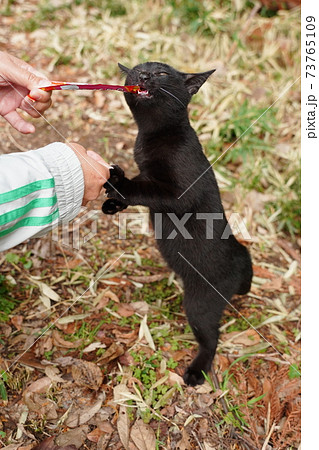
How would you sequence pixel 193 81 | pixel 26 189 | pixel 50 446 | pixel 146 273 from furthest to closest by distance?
pixel 146 273 → pixel 193 81 → pixel 50 446 → pixel 26 189

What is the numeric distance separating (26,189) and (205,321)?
4.01ft

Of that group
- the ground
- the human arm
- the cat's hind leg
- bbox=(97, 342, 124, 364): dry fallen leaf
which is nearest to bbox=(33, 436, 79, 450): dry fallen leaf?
the ground

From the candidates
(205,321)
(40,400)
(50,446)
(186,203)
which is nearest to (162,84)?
(186,203)

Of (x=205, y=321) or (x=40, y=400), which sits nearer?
(x=40, y=400)

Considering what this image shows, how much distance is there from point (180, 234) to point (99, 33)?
10.7 feet

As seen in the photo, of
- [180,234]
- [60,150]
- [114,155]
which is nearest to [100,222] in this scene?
[114,155]

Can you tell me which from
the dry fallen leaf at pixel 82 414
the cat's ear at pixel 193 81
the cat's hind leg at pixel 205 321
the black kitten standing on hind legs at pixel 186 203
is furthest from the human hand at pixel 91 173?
the dry fallen leaf at pixel 82 414

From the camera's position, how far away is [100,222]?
3232 mm

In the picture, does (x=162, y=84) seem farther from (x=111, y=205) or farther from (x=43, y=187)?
(x=43, y=187)

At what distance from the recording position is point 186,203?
217 cm

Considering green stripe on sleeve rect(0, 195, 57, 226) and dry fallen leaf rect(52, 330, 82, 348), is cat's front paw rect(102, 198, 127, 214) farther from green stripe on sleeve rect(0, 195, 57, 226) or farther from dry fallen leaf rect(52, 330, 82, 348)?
dry fallen leaf rect(52, 330, 82, 348)

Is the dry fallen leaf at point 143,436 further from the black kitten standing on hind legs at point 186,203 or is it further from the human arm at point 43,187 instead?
the human arm at point 43,187

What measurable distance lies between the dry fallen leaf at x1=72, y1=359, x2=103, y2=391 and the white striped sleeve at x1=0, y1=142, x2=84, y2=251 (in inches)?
31.3

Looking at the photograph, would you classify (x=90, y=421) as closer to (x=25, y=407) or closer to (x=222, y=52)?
(x=25, y=407)
